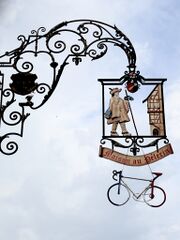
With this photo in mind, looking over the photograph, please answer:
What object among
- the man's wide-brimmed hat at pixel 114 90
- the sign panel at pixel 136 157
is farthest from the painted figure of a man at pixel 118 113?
the sign panel at pixel 136 157

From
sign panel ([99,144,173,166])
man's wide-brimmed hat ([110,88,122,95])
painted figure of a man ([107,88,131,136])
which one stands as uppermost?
man's wide-brimmed hat ([110,88,122,95])

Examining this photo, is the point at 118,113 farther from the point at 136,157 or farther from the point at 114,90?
the point at 136,157

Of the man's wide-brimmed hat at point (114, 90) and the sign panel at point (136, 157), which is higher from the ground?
the man's wide-brimmed hat at point (114, 90)

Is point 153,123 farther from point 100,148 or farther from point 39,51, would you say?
point 39,51

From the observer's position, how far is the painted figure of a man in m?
7.54

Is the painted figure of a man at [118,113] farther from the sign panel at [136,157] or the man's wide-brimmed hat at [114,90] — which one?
the sign panel at [136,157]

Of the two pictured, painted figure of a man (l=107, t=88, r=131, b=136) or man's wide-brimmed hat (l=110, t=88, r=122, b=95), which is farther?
man's wide-brimmed hat (l=110, t=88, r=122, b=95)

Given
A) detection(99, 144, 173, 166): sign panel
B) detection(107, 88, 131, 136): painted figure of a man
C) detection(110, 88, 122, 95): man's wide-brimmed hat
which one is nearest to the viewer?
detection(99, 144, 173, 166): sign panel

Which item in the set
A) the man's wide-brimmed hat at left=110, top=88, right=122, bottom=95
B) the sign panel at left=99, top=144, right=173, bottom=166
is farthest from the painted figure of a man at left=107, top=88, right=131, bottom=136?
the sign panel at left=99, top=144, right=173, bottom=166

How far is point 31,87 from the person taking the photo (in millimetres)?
7641

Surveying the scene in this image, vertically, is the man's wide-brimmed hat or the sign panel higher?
the man's wide-brimmed hat

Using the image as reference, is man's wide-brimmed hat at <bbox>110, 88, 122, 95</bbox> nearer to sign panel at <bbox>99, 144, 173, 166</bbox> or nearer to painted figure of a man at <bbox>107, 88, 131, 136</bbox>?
painted figure of a man at <bbox>107, 88, 131, 136</bbox>

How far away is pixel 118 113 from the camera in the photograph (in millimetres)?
7605

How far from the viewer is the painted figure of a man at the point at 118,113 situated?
754 centimetres
